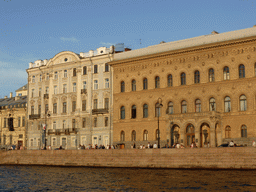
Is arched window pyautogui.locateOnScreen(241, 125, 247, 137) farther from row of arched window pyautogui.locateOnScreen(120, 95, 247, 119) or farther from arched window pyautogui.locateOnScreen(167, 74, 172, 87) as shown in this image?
arched window pyautogui.locateOnScreen(167, 74, 172, 87)

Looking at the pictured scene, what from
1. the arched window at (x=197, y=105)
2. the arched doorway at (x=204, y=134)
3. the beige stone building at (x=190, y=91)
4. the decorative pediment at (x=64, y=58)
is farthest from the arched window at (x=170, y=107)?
the decorative pediment at (x=64, y=58)

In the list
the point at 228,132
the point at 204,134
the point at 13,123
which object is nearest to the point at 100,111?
the point at 204,134

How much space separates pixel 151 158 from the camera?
45406mm

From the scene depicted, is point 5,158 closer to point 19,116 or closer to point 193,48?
point 19,116

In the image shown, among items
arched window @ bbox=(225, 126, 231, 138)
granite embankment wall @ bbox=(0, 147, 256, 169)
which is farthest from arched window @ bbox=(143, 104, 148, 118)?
arched window @ bbox=(225, 126, 231, 138)

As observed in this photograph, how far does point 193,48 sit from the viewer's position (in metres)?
53.9

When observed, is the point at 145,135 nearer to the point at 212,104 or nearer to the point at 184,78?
the point at 184,78

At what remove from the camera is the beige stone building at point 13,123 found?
77875 millimetres

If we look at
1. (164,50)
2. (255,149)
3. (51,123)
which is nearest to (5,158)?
(51,123)

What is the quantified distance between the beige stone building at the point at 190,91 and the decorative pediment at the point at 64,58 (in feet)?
29.6

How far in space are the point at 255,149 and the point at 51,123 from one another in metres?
40.0

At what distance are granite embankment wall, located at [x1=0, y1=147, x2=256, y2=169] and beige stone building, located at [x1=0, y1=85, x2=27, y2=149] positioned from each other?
19874 mm

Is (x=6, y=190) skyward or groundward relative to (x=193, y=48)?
groundward

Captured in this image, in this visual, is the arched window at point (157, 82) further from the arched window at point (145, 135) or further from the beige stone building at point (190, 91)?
the arched window at point (145, 135)
